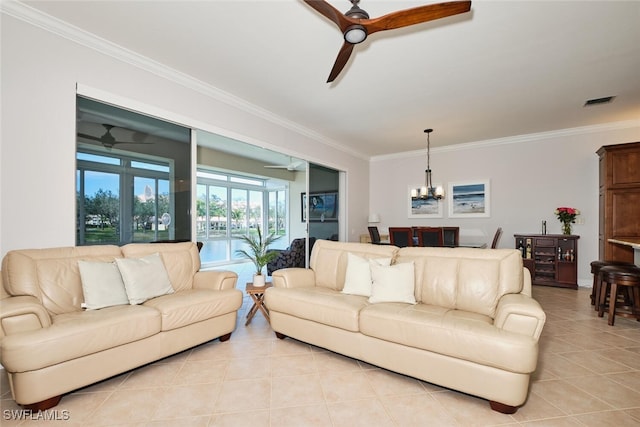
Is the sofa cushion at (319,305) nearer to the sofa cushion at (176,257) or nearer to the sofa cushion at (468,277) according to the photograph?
the sofa cushion at (468,277)

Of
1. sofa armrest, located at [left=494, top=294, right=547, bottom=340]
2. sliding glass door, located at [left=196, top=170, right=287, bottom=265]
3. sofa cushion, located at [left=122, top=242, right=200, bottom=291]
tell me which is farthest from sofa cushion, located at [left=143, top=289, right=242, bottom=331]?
sliding glass door, located at [left=196, top=170, right=287, bottom=265]

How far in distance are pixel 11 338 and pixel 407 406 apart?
2.40 metres

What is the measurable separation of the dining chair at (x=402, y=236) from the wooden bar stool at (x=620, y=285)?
7.24 feet

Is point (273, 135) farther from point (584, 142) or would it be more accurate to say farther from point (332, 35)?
point (584, 142)

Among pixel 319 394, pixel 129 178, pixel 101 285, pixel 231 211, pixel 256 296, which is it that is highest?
pixel 129 178

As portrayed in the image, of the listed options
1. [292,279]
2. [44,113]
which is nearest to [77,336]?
[292,279]

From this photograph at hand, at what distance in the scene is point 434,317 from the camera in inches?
82.8

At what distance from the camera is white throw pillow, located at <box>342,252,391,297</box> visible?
277 centimetres

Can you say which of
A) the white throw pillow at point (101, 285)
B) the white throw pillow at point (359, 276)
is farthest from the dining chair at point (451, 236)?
the white throw pillow at point (101, 285)

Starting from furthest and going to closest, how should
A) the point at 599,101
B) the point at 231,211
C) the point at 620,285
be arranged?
the point at 231,211
the point at 599,101
the point at 620,285

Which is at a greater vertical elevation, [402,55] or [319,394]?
[402,55]

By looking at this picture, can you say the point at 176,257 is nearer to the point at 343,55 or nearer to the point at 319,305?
the point at 319,305

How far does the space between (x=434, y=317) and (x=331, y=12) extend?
217 cm

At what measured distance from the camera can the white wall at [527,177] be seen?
5148mm
